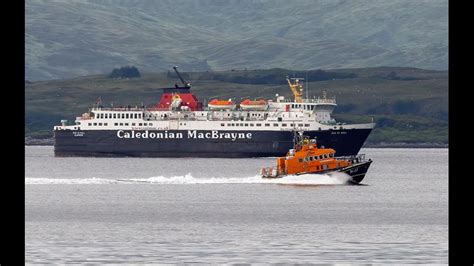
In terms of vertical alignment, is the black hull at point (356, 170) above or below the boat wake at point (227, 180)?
above

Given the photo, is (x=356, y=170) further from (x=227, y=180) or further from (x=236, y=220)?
(x=236, y=220)

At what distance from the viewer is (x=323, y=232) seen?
7650 centimetres

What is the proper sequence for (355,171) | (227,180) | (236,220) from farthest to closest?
(227,180) < (355,171) < (236,220)

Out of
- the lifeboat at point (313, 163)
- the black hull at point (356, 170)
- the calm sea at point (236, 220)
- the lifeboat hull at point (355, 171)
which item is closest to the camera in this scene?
the calm sea at point (236, 220)

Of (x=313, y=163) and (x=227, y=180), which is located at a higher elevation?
(x=313, y=163)

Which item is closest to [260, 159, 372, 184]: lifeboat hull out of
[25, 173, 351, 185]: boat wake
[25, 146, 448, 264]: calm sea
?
[25, 173, 351, 185]: boat wake

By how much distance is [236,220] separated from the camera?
85.4 metres

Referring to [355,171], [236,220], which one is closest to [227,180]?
[355,171]

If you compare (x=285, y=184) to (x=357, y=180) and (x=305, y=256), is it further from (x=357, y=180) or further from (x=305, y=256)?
(x=305, y=256)

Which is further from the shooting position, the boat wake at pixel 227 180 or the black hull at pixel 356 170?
the black hull at pixel 356 170

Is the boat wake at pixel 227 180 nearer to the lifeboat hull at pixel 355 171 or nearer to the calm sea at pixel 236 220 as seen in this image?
the calm sea at pixel 236 220

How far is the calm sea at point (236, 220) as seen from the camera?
6350cm

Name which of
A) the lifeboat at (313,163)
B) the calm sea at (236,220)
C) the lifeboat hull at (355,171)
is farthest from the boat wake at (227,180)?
the lifeboat at (313,163)

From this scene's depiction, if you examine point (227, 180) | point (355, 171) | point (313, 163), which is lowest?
point (227, 180)
